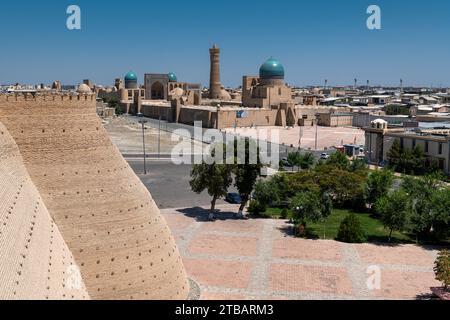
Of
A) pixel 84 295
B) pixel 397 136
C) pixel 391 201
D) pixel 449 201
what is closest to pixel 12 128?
pixel 84 295

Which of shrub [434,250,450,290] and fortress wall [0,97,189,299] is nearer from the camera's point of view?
fortress wall [0,97,189,299]

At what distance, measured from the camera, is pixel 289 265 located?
20.7 meters

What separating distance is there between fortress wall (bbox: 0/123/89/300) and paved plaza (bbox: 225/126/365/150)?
50073 mm

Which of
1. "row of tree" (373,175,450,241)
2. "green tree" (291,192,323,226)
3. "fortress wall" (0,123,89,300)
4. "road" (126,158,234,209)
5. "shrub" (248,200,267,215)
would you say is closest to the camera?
"fortress wall" (0,123,89,300)

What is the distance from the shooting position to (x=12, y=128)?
41.4ft

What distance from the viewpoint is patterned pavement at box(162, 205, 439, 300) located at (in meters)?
18.1

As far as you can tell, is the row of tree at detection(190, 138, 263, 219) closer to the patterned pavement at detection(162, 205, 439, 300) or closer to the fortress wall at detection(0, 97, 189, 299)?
the patterned pavement at detection(162, 205, 439, 300)

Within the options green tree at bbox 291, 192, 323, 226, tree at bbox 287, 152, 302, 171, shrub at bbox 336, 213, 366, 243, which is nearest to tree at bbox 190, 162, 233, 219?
green tree at bbox 291, 192, 323, 226

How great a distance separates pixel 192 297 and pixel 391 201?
44.9 feet

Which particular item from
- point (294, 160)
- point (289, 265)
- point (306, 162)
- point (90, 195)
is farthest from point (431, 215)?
point (294, 160)

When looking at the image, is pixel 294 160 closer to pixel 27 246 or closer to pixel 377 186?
pixel 377 186

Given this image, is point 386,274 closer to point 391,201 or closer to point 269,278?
point 269,278

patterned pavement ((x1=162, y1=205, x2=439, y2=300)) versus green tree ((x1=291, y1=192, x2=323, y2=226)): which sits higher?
green tree ((x1=291, y1=192, x2=323, y2=226))

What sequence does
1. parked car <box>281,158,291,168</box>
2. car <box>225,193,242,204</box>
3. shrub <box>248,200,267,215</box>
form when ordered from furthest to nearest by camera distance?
parked car <box>281,158,291,168</box> < car <box>225,193,242,204</box> < shrub <box>248,200,267,215</box>
